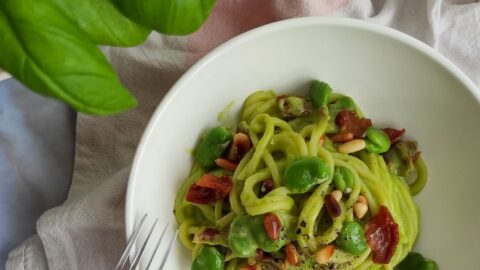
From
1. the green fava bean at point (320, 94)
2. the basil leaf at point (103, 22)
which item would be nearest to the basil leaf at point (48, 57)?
the basil leaf at point (103, 22)

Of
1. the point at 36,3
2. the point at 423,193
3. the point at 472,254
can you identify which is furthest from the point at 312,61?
the point at 36,3

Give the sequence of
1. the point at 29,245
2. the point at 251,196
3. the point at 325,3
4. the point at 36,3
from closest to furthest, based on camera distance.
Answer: the point at 36,3
the point at 251,196
the point at 325,3
the point at 29,245

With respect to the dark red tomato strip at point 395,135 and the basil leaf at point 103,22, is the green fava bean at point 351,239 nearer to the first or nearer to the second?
the dark red tomato strip at point 395,135

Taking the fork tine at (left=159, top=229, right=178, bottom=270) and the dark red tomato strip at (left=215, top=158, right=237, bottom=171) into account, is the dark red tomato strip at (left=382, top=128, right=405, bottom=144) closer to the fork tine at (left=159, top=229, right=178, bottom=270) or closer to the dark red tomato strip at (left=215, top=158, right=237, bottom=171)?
the dark red tomato strip at (left=215, top=158, right=237, bottom=171)

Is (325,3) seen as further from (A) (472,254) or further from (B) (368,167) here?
(A) (472,254)

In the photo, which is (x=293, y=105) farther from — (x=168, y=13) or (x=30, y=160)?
(x=30, y=160)
